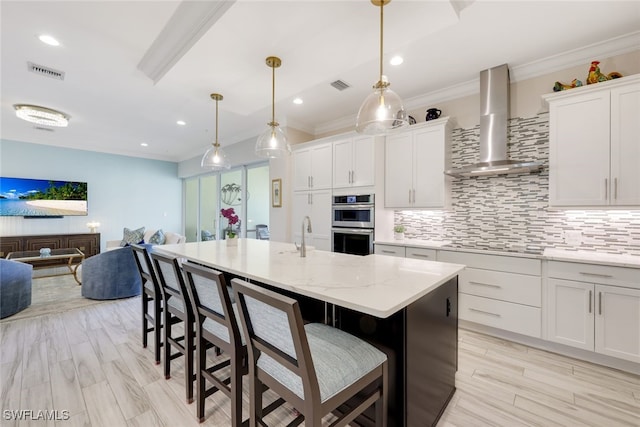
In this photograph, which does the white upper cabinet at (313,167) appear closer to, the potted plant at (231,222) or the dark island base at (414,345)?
the potted plant at (231,222)

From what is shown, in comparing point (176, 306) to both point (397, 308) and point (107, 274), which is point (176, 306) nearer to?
point (397, 308)

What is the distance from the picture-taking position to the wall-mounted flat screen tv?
17.7 feet

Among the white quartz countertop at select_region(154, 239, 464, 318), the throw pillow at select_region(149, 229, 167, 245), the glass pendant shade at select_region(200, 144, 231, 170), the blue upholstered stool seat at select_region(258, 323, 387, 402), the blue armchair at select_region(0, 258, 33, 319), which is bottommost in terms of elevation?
the blue armchair at select_region(0, 258, 33, 319)

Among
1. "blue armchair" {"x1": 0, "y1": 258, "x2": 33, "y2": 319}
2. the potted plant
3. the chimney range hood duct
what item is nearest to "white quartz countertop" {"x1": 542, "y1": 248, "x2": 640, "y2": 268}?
the chimney range hood duct

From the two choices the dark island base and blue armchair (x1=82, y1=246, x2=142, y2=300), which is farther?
blue armchair (x1=82, y1=246, x2=142, y2=300)

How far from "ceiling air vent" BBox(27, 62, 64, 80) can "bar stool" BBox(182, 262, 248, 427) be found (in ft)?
10.5

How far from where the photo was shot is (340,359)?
119 cm

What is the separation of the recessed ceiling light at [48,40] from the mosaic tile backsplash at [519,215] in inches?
166

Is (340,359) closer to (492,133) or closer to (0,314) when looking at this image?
(492,133)

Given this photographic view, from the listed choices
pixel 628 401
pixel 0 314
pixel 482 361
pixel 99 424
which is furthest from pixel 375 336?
pixel 0 314

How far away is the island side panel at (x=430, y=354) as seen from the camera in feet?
4.53

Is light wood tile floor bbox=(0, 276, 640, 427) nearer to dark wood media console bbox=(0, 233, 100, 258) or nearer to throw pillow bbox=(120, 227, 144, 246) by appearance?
throw pillow bbox=(120, 227, 144, 246)

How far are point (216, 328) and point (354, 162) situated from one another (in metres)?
2.77

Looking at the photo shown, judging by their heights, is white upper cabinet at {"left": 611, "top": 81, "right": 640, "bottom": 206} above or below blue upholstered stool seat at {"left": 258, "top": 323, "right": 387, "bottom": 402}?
above
